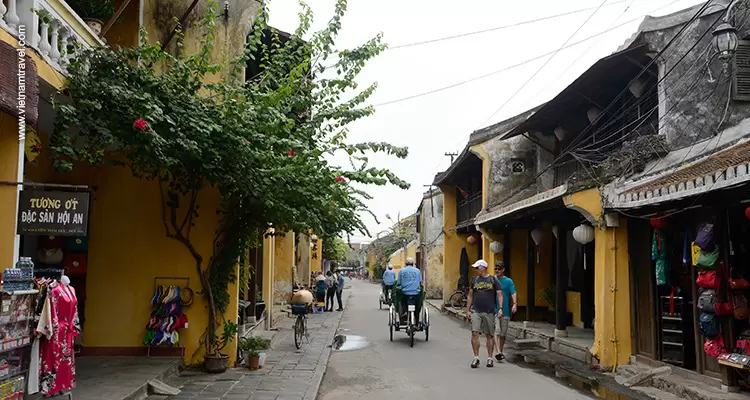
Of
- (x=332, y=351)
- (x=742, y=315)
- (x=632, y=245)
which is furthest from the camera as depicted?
(x=332, y=351)

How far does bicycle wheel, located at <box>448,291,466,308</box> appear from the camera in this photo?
24.1 m

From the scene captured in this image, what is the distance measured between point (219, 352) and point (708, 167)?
24.5 feet

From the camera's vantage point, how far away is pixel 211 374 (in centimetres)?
910

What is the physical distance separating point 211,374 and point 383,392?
2.72 meters

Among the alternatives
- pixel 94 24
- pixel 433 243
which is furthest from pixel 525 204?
pixel 433 243

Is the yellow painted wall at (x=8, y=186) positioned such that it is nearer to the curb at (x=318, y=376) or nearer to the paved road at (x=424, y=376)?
the curb at (x=318, y=376)

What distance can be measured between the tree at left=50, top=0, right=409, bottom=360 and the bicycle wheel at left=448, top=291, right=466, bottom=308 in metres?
14.8

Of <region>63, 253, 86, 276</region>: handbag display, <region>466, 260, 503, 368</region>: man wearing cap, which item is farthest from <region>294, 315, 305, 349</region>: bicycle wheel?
<region>63, 253, 86, 276</region>: handbag display

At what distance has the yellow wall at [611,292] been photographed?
1029 centimetres

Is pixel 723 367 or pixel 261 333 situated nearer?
pixel 723 367

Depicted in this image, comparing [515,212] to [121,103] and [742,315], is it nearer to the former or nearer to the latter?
[742,315]

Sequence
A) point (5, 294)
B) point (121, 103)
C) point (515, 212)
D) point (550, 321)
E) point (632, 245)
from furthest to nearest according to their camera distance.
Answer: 1. point (550, 321)
2. point (515, 212)
3. point (632, 245)
4. point (121, 103)
5. point (5, 294)

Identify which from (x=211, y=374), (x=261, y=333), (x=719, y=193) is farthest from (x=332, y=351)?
(x=719, y=193)

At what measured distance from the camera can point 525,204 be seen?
45.4 feet
